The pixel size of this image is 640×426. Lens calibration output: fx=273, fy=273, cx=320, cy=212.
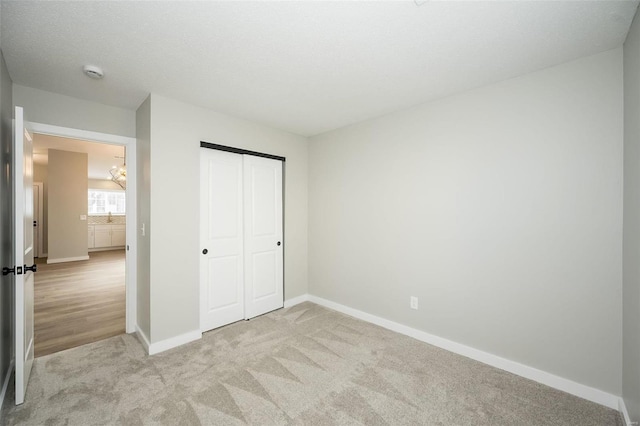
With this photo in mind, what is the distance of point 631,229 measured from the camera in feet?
5.70

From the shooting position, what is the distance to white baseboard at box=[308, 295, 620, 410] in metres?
2.01

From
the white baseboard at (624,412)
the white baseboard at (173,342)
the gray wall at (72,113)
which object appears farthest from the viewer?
the white baseboard at (173,342)

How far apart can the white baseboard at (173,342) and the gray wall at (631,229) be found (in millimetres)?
3504

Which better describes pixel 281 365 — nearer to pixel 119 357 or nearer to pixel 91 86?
pixel 119 357

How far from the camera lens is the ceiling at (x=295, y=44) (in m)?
1.62

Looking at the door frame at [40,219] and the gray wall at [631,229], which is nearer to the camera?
the gray wall at [631,229]

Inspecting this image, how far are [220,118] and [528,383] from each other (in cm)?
398

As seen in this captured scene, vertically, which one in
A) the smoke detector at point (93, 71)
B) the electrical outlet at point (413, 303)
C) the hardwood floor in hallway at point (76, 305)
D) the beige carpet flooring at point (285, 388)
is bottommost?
the beige carpet flooring at point (285, 388)

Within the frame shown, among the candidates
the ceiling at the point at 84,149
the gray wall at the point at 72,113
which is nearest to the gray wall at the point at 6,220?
the gray wall at the point at 72,113

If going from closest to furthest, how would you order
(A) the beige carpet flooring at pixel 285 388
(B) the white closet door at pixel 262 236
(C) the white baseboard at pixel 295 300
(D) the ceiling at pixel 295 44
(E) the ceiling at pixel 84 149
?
(D) the ceiling at pixel 295 44 < (A) the beige carpet flooring at pixel 285 388 < (B) the white closet door at pixel 262 236 < (C) the white baseboard at pixel 295 300 < (E) the ceiling at pixel 84 149

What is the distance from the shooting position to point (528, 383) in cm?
223

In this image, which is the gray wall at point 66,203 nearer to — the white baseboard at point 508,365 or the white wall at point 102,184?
the white wall at point 102,184

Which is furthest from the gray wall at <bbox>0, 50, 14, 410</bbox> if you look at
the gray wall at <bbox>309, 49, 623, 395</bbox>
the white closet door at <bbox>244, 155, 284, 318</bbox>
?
the gray wall at <bbox>309, 49, 623, 395</bbox>

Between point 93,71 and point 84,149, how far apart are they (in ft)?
18.8
